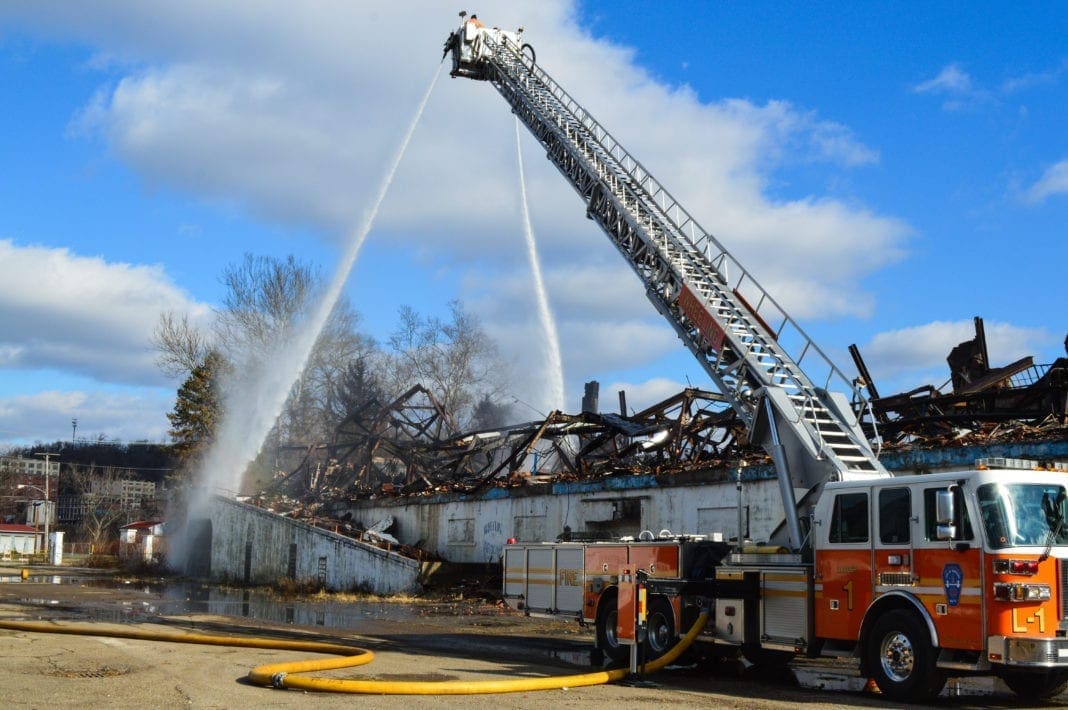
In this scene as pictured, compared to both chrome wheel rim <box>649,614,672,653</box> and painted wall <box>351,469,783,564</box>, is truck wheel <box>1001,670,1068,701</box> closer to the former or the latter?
chrome wheel rim <box>649,614,672,653</box>

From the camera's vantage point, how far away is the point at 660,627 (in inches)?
538

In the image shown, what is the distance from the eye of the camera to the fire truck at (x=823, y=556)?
9.87 metres

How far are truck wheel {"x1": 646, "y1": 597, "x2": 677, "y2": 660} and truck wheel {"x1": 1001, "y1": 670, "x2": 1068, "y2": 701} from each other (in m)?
4.02

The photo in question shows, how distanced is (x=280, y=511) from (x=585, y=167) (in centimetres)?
2153

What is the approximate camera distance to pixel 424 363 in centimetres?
6481

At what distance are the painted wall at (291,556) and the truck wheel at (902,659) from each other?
63.2 feet

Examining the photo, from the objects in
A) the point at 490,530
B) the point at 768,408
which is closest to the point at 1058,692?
the point at 768,408

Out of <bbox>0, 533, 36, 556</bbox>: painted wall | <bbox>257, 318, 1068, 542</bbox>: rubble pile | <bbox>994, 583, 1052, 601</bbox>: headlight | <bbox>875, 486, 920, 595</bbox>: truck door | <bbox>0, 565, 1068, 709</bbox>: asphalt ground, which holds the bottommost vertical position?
<bbox>0, 533, 36, 556</bbox>: painted wall

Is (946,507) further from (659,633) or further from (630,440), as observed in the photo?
(630,440)

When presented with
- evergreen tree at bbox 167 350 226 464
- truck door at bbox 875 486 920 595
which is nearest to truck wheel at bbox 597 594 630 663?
truck door at bbox 875 486 920 595

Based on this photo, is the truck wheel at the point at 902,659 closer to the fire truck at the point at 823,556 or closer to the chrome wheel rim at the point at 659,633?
the fire truck at the point at 823,556

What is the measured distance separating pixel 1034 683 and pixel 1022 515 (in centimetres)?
219

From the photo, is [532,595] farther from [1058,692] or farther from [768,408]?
[1058,692]

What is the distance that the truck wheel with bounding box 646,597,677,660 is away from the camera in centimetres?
1330
